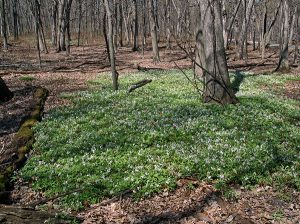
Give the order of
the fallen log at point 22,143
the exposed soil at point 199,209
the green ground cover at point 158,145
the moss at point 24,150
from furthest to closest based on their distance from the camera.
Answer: the moss at point 24,150
the fallen log at point 22,143
the green ground cover at point 158,145
the exposed soil at point 199,209

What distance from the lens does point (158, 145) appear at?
10617 mm

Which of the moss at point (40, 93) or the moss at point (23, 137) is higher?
the moss at point (40, 93)

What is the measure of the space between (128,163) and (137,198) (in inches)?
60.3

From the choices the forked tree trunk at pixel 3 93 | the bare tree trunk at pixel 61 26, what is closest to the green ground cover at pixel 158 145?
the forked tree trunk at pixel 3 93

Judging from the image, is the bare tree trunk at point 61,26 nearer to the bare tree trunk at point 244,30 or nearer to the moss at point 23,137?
the bare tree trunk at point 244,30

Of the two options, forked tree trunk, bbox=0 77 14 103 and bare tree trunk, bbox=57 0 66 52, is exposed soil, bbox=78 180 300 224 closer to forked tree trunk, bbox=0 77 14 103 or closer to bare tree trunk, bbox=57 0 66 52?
forked tree trunk, bbox=0 77 14 103

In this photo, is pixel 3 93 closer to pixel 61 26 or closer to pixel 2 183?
pixel 2 183

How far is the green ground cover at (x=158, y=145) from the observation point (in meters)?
8.88

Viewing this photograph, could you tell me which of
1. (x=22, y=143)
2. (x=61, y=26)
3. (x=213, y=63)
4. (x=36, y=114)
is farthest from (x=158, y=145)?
(x=61, y=26)

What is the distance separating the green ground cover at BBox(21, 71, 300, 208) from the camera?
8.88 metres

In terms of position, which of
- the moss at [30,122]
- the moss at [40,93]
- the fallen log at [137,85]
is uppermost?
the fallen log at [137,85]

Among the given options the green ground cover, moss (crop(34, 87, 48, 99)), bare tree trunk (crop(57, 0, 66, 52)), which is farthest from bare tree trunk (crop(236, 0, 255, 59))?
bare tree trunk (crop(57, 0, 66, 52))

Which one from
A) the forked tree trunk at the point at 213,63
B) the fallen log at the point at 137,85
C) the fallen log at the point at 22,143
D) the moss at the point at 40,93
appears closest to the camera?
the fallen log at the point at 22,143

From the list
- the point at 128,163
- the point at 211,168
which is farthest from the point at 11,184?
the point at 211,168
